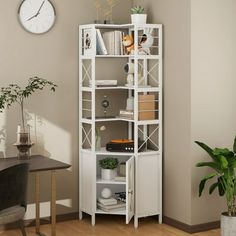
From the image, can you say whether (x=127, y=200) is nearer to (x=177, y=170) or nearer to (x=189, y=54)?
(x=177, y=170)

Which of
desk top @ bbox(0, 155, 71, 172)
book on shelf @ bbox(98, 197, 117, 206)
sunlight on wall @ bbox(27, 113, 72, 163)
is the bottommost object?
book on shelf @ bbox(98, 197, 117, 206)

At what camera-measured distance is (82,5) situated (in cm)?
519

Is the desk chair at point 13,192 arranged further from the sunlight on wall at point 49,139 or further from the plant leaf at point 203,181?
the plant leaf at point 203,181

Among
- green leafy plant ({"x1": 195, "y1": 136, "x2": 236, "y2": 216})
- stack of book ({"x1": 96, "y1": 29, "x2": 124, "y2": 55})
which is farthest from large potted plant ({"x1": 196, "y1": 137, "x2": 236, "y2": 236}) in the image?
stack of book ({"x1": 96, "y1": 29, "x2": 124, "y2": 55})

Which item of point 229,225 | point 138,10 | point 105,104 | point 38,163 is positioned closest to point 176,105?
point 105,104

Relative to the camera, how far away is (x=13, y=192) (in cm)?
402

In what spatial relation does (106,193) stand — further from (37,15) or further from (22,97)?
(37,15)

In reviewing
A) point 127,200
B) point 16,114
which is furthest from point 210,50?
point 16,114

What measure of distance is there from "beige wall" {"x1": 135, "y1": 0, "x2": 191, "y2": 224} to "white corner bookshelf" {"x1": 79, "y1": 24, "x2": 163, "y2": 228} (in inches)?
2.9

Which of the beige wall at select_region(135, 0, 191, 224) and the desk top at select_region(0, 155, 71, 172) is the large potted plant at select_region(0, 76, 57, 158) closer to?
the desk top at select_region(0, 155, 71, 172)

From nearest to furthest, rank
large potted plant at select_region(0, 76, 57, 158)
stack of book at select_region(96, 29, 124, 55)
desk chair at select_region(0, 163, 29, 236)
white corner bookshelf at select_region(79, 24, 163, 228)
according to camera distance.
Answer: desk chair at select_region(0, 163, 29, 236), large potted plant at select_region(0, 76, 57, 158), white corner bookshelf at select_region(79, 24, 163, 228), stack of book at select_region(96, 29, 124, 55)

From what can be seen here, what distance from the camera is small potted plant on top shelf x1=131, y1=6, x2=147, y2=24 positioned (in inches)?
196

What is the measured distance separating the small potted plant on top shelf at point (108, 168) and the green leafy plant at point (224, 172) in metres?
0.83

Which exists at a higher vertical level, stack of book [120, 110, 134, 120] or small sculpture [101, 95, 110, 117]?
small sculpture [101, 95, 110, 117]
